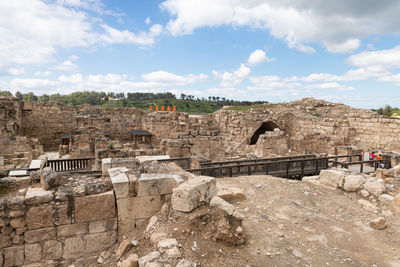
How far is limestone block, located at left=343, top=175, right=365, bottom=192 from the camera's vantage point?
6.89m

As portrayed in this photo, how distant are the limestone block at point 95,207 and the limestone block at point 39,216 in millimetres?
357

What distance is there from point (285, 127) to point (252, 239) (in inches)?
820

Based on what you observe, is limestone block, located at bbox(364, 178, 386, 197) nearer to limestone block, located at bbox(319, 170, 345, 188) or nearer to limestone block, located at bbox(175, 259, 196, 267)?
limestone block, located at bbox(319, 170, 345, 188)

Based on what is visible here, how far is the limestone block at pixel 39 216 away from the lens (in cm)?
371

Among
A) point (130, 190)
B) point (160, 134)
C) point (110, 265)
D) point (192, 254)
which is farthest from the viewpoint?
point (160, 134)

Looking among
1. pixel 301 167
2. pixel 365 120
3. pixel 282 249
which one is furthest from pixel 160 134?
pixel 282 249

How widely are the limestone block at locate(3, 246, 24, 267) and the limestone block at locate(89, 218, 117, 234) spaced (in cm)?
94

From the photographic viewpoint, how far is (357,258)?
3.93 m

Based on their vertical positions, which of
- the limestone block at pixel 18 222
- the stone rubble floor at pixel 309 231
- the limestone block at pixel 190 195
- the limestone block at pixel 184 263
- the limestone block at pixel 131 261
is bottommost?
the stone rubble floor at pixel 309 231

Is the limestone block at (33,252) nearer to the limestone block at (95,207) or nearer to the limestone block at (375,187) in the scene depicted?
the limestone block at (95,207)

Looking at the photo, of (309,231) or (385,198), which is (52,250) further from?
(385,198)

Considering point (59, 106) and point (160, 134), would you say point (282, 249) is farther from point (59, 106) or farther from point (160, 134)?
point (59, 106)

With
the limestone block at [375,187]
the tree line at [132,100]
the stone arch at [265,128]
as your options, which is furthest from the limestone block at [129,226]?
the tree line at [132,100]

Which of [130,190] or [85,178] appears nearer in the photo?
[130,190]
